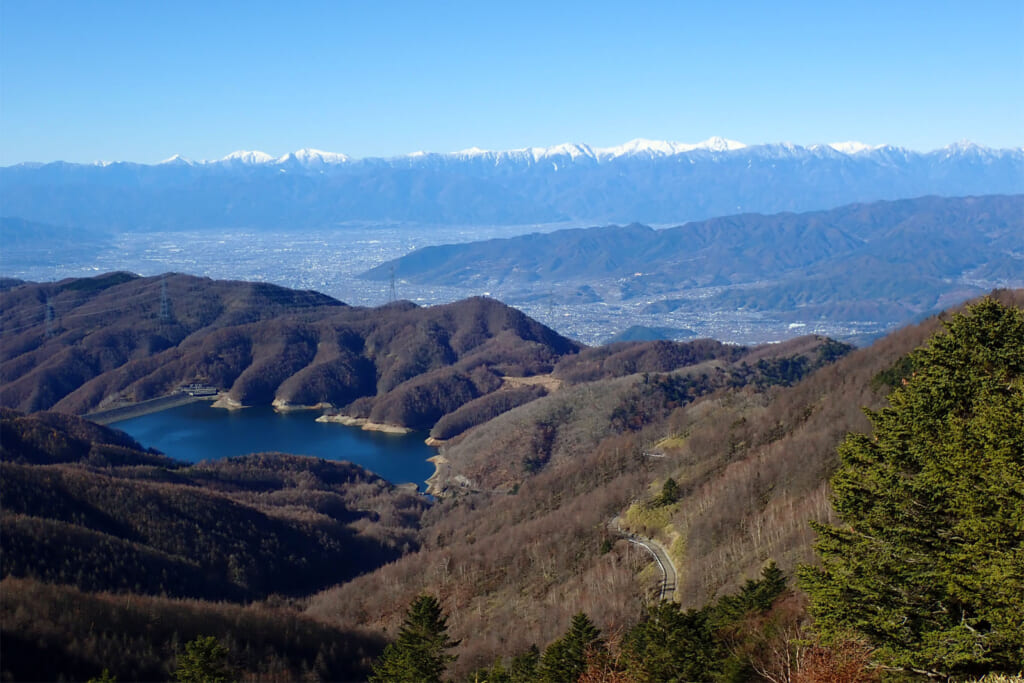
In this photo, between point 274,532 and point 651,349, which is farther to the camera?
point 651,349

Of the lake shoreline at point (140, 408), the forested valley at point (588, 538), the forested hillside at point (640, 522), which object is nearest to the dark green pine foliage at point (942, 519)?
the forested valley at point (588, 538)

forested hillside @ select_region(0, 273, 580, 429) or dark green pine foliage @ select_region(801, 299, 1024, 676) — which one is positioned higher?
dark green pine foliage @ select_region(801, 299, 1024, 676)

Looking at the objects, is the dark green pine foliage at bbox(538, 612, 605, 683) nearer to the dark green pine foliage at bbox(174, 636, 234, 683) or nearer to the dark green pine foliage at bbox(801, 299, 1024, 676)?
the dark green pine foliage at bbox(801, 299, 1024, 676)

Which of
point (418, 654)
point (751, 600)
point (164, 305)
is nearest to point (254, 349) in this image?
point (164, 305)

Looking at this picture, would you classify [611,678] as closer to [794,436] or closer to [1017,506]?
[1017,506]

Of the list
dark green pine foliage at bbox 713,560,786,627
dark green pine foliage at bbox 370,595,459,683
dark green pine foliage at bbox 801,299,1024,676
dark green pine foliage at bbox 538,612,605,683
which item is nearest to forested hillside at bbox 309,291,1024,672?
dark green pine foliage at bbox 713,560,786,627

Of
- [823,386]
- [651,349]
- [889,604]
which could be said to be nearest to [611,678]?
[889,604]

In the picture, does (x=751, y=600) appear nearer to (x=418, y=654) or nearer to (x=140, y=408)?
(x=418, y=654)
